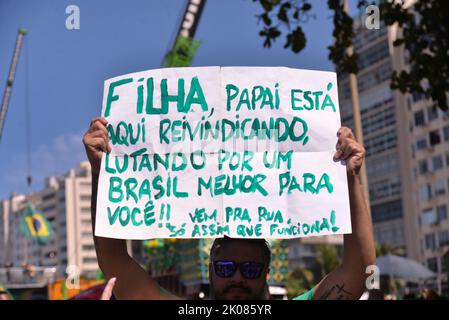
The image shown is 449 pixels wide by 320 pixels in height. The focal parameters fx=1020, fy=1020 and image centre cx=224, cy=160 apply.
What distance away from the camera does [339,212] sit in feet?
13.5

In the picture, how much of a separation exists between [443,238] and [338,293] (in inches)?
3096

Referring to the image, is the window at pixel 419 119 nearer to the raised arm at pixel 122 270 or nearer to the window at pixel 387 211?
the window at pixel 387 211

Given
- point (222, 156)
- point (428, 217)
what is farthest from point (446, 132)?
point (222, 156)

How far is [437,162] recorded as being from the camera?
83.2m

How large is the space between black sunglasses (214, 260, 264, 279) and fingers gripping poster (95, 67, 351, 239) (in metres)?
0.20

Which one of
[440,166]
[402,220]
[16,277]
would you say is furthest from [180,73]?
[402,220]

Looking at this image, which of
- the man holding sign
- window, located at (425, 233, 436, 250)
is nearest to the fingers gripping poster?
the man holding sign

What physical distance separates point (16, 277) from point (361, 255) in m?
30.2

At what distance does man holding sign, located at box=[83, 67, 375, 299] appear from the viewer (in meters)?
4.07

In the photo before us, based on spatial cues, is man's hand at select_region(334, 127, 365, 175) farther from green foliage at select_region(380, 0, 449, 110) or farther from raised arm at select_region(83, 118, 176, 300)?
green foliage at select_region(380, 0, 449, 110)

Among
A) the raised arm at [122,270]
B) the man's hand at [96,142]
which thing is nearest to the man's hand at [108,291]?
the raised arm at [122,270]

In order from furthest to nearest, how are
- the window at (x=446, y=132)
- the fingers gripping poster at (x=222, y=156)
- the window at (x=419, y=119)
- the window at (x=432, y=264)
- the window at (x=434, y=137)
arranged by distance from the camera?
the window at (x=419, y=119) → the window at (x=434, y=137) → the window at (x=446, y=132) → the window at (x=432, y=264) → the fingers gripping poster at (x=222, y=156)

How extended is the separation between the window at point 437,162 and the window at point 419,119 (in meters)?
3.57

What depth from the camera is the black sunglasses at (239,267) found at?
3895 millimetres
